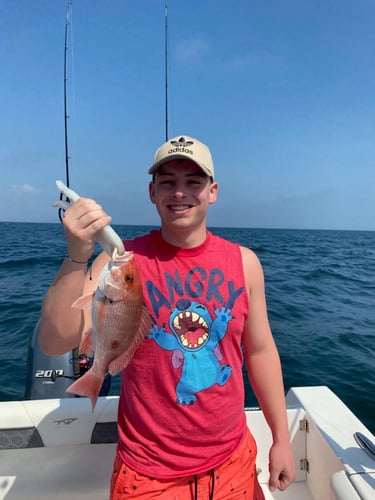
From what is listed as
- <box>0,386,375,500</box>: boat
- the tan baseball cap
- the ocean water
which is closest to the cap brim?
the tan baseball cap

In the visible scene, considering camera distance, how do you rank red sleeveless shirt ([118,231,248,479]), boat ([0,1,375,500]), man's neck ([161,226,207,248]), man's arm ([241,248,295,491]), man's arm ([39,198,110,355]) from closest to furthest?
man's arm ([39,198,110,355]), red sleeveless shirt ([118,231,248,479]), man's neck ([161,226,207,248]), man's arm ([241,248,295,491]), boat ([0,1,375,500])

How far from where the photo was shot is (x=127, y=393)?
1759 millimetres

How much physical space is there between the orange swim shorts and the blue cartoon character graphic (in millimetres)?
369

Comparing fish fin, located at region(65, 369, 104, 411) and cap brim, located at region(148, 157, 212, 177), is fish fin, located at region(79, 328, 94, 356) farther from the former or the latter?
cap brim, located at region(148, 157, 212, 177)

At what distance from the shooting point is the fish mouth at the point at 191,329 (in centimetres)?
170

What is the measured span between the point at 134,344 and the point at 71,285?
1.30ft

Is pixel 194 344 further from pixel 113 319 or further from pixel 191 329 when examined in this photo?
pixel 113 319

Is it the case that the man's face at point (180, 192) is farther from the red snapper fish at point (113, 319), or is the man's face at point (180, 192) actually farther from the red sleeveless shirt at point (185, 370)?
the red snapper fish at point (113, 319)

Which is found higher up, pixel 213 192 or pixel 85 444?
pixel 213 192

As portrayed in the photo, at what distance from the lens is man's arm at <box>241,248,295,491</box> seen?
1899 mm

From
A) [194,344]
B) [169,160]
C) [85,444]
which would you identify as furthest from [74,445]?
[169,160]

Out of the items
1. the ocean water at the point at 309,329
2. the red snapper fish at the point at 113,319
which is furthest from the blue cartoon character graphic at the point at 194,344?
the ocean water at the point at 309,329

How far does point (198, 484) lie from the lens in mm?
1673

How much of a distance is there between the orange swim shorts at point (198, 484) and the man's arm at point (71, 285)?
678 mm
